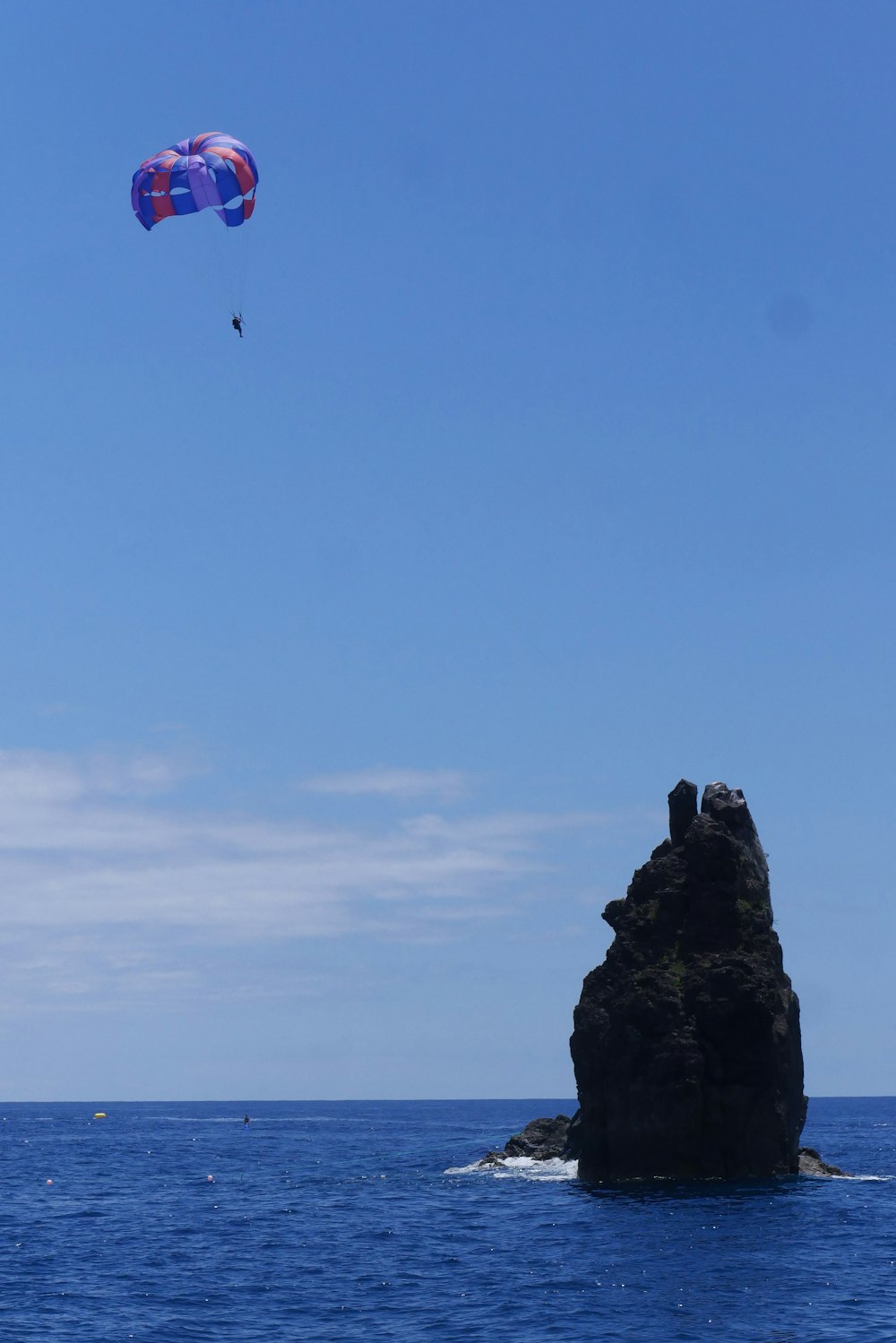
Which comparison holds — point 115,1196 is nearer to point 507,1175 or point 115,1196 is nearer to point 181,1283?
point 507,1175

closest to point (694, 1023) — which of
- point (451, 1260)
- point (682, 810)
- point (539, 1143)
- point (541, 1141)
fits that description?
point (682, 810)

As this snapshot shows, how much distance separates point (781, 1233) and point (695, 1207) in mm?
5569

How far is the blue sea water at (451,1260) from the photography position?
40.7 m

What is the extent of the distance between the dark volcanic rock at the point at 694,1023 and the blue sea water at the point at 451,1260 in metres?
2.60

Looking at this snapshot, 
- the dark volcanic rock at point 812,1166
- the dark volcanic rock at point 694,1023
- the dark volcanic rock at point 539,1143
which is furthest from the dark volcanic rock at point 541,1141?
the dark volcanic rock at point 812,1166

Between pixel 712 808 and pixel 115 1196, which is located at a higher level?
pixel 712 808

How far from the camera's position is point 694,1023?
2648 inches

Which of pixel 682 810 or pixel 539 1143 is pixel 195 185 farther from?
pixel 539 1143

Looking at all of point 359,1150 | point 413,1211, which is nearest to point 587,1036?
point 413,1211

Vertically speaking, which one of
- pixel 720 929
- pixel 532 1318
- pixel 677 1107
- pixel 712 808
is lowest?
pixel 532 1318

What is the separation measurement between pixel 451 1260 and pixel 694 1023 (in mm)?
19694

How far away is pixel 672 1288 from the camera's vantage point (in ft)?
146

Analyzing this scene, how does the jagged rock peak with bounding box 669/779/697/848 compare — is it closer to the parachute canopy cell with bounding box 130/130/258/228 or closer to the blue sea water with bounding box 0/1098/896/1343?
the blue sea water with bounding box 0/1098/896/1343

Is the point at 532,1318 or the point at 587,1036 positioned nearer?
the point at 532,1318
